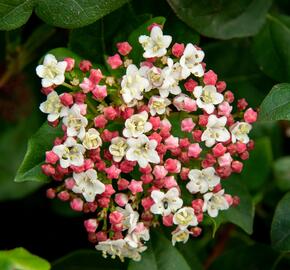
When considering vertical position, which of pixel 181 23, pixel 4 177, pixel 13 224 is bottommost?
pixel 13 224

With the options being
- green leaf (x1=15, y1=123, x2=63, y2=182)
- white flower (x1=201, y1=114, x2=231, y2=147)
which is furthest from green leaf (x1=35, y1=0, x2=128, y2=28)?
white flower (x1=201, y1=114, x2=231, y2=147)

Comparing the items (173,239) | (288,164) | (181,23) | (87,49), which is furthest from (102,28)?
(288,164)

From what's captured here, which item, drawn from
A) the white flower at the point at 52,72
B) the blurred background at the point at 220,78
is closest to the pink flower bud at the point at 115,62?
the white flower at the point at 52,72

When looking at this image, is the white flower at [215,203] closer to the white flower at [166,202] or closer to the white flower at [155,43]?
the white flower at [166,202]

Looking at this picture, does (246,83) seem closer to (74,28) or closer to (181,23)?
(181,23)

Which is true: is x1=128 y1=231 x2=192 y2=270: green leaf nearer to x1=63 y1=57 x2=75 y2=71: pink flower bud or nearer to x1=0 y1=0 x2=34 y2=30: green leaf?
x1=63 y1=57 x2=75 y2=71: pink flower bud

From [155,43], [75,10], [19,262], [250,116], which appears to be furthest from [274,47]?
[19,262]

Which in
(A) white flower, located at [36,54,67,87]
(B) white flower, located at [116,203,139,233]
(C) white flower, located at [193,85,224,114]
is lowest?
(B) white flower, located at [116,203,139,233]
